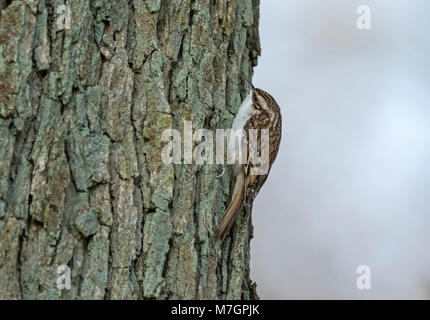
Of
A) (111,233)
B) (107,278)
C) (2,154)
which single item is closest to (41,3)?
Result: (2,154)

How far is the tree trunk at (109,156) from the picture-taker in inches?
73.6

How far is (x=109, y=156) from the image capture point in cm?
204

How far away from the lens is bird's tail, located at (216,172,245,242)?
2.28m

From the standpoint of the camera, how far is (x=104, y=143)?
2039 millimetres

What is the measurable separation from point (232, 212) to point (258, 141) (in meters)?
0.77

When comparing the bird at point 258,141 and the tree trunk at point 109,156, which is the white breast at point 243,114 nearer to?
the bird at point 258,141
